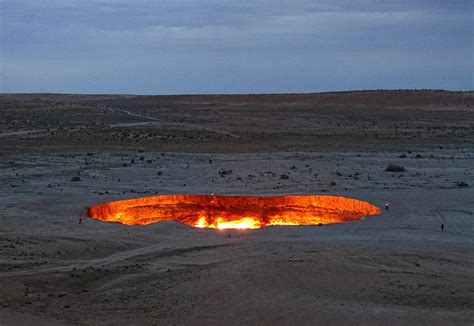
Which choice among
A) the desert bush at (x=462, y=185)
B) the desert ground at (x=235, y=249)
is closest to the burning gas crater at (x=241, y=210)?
the desert ground at (x=235, y=249)

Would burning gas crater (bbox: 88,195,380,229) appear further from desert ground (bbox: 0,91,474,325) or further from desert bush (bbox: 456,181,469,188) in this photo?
desert bush (bbox: 456,181,469,188)

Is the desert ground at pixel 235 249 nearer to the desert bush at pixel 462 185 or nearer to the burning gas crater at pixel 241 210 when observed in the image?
the desert bush at pixel 462 185

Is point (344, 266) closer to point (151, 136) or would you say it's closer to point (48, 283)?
point (48, 283)

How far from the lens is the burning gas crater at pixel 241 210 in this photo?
18938 mm

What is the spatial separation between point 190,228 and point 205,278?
4753mm

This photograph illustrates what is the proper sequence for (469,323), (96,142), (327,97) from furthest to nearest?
(327,97), (96,142), (469,323)

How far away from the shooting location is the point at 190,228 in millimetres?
15711

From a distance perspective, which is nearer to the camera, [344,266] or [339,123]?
[344,266]

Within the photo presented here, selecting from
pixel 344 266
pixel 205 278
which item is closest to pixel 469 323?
pixel 344 266

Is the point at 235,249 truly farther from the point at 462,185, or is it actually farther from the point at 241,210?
the point at 462,185

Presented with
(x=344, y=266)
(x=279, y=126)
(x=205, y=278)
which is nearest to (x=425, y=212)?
(x=344, y=266)

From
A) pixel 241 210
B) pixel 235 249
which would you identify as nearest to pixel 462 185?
pixel 241 210

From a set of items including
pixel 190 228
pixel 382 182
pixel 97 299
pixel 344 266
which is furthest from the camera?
pixel 382 182

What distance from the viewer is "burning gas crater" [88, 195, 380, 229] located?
1894 centimetres
